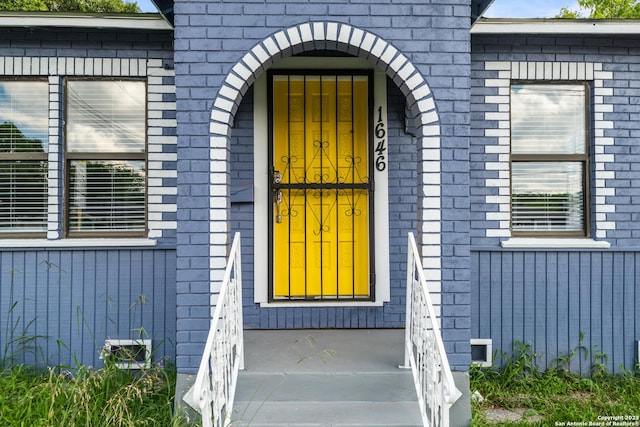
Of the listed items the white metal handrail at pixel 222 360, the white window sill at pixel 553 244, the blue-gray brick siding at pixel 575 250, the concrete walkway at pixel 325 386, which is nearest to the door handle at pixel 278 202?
the white metal handrail at pixel 222 360

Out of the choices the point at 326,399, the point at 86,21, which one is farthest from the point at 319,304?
the point at 86,21

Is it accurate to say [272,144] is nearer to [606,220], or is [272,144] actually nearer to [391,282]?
[391,282]

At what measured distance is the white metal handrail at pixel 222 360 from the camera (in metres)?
2.29

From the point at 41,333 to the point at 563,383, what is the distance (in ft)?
14.2

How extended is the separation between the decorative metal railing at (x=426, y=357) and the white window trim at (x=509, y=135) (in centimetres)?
132

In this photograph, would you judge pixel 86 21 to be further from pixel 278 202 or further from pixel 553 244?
pixel 553 244

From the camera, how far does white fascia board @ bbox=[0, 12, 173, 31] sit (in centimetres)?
383

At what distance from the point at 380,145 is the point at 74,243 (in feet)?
8.98

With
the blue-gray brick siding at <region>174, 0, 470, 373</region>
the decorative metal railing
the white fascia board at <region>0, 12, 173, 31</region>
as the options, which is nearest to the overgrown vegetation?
the decorative metal railing

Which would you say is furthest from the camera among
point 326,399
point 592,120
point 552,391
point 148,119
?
point 592,120

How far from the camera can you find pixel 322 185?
169 inches

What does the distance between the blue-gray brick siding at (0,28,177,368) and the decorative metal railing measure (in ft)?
6.57

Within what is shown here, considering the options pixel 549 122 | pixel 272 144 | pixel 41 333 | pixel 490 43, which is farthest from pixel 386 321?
pixel 41 333

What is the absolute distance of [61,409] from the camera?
299 cm
